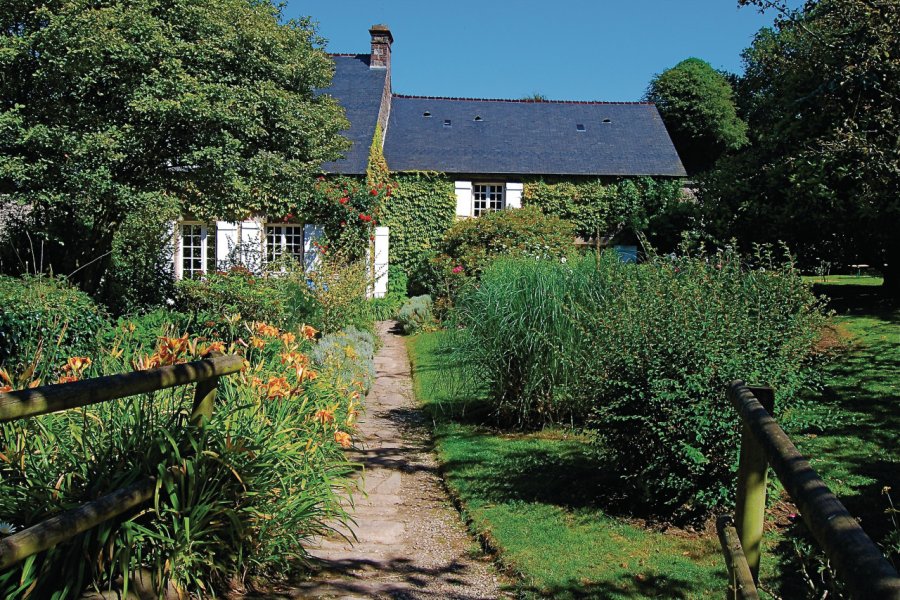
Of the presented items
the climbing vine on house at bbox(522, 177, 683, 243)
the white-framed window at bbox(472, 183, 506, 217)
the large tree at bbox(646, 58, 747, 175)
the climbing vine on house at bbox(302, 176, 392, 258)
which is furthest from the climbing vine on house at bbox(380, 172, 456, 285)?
the large tree at bbox(646, 58, 747, 175)

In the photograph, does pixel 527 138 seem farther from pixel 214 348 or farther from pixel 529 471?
pixel 214 348

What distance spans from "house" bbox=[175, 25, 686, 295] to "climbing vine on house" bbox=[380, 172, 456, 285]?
29 cm

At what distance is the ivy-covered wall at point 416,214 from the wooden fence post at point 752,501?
750 inches

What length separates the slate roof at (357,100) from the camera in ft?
65.1

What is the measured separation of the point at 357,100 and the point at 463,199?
420 cm

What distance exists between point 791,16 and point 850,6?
1.73 feet

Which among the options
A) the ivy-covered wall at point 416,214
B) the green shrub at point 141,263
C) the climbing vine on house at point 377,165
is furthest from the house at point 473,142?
the green shrub at point 141,263

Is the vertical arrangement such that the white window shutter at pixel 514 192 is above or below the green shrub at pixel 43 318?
above

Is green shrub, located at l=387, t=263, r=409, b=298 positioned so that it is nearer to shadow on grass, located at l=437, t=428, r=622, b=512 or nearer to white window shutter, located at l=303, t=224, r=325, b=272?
white window shutter, located at l=303, t=224, r=325, b=272

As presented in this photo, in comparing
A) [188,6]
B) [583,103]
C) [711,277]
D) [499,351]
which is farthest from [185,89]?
[583,103]

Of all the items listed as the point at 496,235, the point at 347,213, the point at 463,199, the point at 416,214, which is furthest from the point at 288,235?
the point at 496,235

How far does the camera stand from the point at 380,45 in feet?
77.3

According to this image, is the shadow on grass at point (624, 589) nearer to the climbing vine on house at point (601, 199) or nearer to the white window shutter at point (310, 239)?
the white window shutter at point (310, 239)

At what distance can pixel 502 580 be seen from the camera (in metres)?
4.26
